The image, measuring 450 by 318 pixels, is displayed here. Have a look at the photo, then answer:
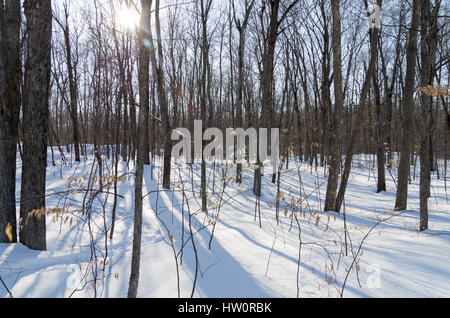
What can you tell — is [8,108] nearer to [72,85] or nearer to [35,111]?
[35,111]

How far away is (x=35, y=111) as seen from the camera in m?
2.83

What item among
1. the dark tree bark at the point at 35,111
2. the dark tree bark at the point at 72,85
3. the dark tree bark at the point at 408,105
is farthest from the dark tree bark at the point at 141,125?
the dark tree bark at the point at 72,85

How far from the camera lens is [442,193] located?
332 inches

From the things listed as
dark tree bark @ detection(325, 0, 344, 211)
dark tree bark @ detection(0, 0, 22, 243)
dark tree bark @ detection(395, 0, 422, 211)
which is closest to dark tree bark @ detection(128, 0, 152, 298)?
dark tree bark @ detection(0, 0, 22, 243)

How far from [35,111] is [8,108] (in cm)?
76

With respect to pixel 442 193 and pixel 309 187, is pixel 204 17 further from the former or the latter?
pixel 442 193

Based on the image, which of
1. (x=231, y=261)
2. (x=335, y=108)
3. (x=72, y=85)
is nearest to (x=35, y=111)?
(x=231, y=261)

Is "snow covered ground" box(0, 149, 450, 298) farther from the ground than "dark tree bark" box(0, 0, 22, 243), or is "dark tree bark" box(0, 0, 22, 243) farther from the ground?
"dark tree bark" box(0, 0, 22, 243)

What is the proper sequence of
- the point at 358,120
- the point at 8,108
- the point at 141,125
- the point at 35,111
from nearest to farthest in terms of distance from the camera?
1. the point at 141,125
2. the point at 35,111
3. the point at 8,108
4. the point at 358,120

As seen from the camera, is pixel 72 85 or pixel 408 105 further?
pixel 72 85

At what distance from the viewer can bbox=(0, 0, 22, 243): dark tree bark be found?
3.09m

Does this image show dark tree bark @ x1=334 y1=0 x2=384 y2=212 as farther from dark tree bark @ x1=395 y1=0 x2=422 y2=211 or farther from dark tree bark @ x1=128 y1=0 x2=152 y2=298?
dark tree bark @ x1=128 y1=0 x2=152 y2=298

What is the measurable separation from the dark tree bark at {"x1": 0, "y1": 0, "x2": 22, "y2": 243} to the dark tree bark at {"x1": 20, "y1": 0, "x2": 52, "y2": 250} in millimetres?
392

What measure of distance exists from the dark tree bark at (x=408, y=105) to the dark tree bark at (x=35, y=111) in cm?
643
